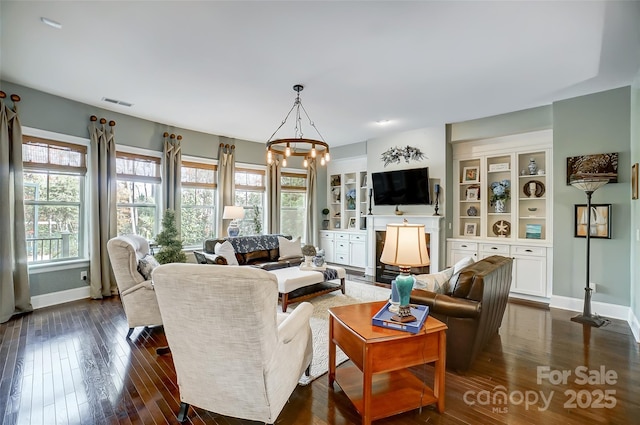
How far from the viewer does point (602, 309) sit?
4109 millimetres

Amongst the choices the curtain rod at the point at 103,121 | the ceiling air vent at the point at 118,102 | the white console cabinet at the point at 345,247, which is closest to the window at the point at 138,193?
the curtain rod at the point at 103,121

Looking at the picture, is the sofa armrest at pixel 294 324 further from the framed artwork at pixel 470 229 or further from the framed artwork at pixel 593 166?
the framed artwork at pixel 470 229

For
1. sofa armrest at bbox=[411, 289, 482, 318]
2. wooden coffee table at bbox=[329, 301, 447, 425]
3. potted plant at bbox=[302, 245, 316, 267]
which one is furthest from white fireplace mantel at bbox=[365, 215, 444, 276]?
wooden coffee table at bbox=[329, 301, 447, 425]

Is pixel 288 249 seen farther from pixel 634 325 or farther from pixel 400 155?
pixel 634 325

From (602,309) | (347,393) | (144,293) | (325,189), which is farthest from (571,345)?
(325,189)

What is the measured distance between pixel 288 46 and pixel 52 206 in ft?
14.2

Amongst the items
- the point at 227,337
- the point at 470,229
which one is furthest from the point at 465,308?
the point at 470,229

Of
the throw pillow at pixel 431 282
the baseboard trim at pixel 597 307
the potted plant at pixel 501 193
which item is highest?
the potted plant at pixel 501 193

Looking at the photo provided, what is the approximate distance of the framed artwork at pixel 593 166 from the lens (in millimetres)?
3973

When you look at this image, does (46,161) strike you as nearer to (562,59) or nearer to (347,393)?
(347,393)

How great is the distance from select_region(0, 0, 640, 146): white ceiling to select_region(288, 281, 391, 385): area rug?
9.76ft

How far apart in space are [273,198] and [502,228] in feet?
15.8

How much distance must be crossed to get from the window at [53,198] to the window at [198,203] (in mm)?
1663

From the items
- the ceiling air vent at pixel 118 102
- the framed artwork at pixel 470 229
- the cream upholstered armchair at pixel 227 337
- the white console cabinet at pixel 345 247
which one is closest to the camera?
the cream upholstered armchair at pixel 227 337
